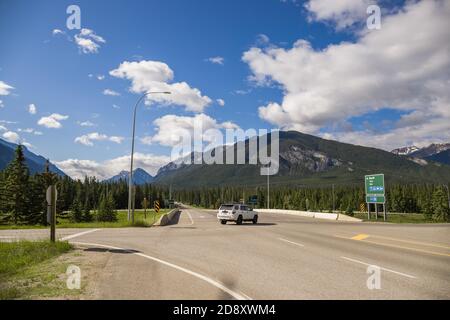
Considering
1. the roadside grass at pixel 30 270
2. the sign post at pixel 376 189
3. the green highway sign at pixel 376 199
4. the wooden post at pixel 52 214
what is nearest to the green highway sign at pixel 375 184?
the sign post at pixel 376 189

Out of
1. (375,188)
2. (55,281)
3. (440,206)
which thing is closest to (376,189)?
(375,188)

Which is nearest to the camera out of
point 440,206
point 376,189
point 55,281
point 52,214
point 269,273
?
point 55,281

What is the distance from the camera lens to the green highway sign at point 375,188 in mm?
46409

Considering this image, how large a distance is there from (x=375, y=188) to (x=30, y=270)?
44.2m

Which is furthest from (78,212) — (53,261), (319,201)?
(319,201)

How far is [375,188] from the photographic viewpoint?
47656 mm

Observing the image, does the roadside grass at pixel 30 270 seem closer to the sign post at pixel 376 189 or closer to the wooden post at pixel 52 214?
the wooden post at pixel 52 214

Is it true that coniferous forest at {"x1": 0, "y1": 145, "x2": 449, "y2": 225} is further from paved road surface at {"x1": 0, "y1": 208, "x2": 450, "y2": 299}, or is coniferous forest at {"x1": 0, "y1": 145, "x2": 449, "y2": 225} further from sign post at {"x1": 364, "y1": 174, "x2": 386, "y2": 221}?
sign post at {"x1": 364, "y1": 174, "x2": 386, "y2": 221}

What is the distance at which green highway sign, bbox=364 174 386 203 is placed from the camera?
4641 cm

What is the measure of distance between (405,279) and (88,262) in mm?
8867

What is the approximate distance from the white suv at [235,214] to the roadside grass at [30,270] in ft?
66.3

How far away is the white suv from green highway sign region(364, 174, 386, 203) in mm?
19079

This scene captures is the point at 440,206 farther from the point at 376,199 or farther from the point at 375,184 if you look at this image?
the point at 376,199
